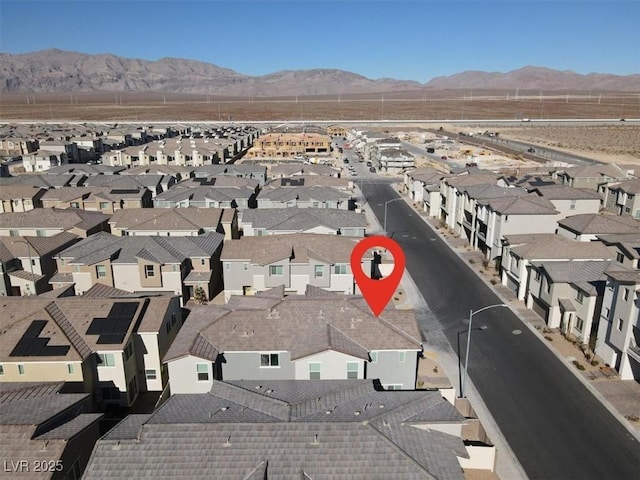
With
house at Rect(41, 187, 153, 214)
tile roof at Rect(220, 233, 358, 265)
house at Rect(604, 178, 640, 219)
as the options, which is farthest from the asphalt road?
house at Rect(41, 187, 153, 214)

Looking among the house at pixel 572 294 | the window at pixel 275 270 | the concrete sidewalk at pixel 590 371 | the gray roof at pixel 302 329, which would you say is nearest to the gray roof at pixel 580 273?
the house at pixel 572 294

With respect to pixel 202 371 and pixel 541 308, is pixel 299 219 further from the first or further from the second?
Answer: pixel 202 371

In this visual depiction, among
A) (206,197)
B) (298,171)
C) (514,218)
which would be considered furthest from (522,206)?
(298,171)

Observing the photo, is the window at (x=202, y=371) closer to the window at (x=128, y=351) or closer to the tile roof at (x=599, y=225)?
the window at (x=128, y=351)

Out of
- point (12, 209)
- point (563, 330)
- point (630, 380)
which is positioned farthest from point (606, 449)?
point (12, 209)

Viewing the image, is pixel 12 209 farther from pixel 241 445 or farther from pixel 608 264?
pixel 608 264
